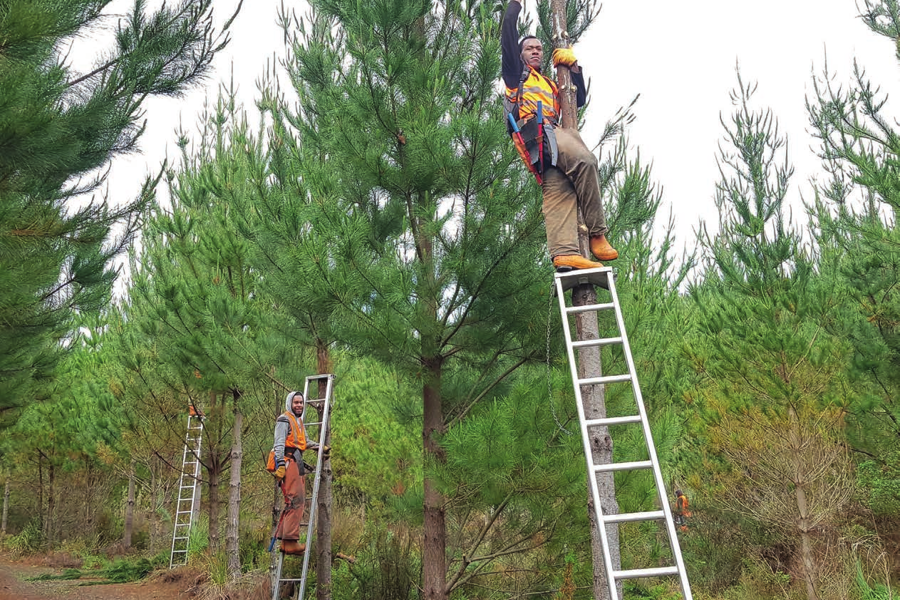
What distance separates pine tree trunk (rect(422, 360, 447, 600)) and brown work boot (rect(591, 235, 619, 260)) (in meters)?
1.98

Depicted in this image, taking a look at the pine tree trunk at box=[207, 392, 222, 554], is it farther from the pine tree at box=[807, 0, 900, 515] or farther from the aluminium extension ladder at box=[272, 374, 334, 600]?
the pine tree at box=[807, 0, 900, 515]

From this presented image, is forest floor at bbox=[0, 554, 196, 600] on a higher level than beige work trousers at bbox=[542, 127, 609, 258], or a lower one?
lower

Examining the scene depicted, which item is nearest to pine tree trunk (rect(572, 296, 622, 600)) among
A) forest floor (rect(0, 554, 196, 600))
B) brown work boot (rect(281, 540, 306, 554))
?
brown work boot (rect(281, 540, 306, 554))

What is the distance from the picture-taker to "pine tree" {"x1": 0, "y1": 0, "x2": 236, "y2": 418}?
4.40 meters

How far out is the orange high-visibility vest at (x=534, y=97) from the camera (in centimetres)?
437

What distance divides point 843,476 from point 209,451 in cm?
963

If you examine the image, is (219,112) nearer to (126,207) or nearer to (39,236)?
(126,207)

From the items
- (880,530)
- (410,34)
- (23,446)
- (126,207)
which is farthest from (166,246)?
(880,530)

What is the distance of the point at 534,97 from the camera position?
4367 millimetres

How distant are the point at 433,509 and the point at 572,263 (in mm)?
2777

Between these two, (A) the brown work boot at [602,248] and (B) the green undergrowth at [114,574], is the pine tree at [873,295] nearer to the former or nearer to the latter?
(A) the brown work boot at [602,248]

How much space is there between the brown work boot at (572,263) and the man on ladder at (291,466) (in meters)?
4.30

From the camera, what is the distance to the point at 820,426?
27.8ft

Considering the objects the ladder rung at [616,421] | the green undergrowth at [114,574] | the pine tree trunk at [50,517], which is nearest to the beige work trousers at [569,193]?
the ladder rung at [616,421]
